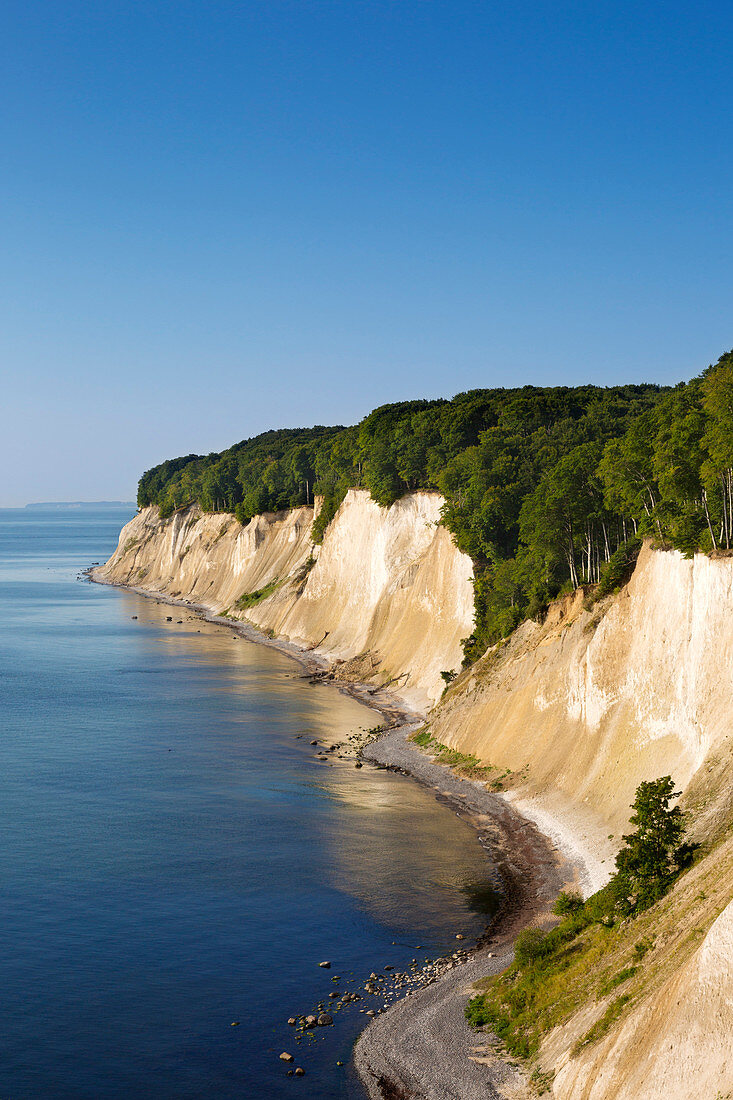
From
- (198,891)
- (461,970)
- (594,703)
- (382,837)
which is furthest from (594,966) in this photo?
(594,703)

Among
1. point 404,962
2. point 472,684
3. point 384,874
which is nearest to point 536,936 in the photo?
point 404,962

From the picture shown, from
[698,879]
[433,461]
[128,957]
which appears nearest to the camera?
[698,879]

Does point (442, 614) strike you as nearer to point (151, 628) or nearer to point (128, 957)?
point (128, 957)

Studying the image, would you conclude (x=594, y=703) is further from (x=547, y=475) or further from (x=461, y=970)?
(x=547, y=475)

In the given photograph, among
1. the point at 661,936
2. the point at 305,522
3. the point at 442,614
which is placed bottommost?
the point at 661,936

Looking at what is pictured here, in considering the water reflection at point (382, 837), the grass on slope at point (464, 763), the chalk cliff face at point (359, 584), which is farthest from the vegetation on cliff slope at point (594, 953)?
the chalk cliff face at point (359, 584)

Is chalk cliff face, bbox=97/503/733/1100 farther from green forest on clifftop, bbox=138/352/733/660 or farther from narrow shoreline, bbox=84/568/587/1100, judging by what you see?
A: green forest on clifftop, bbox=138/352/733/660
